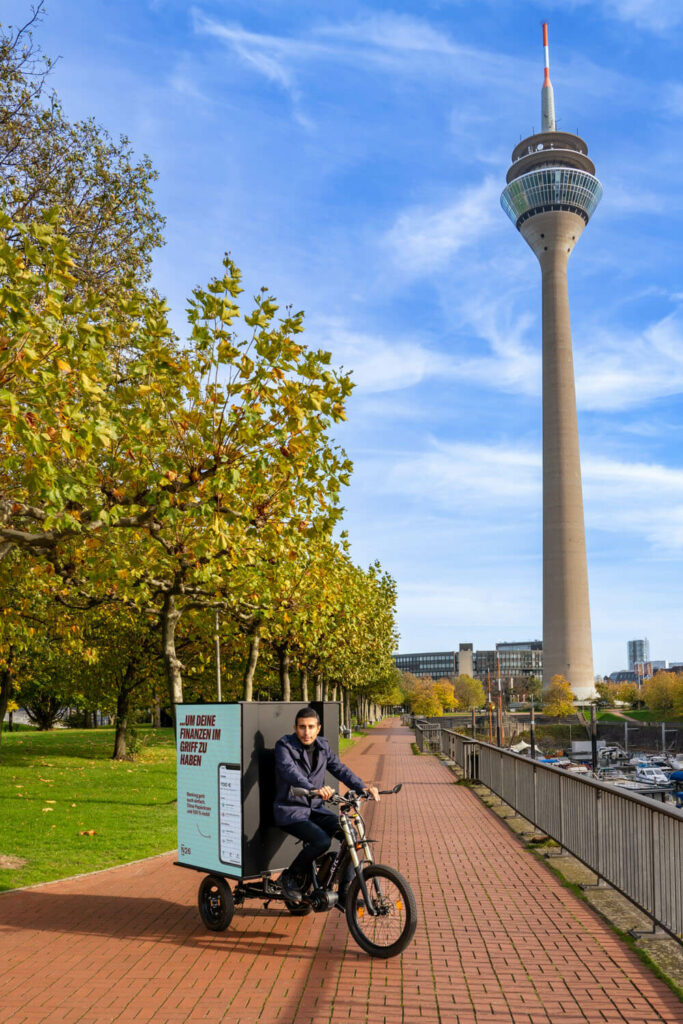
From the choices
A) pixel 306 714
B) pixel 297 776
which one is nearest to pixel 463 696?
pixel 306 714

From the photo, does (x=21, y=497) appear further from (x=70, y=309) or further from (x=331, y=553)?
(x=331, y=553)

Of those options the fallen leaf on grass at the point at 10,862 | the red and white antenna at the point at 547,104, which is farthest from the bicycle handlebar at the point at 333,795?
the red and white antenna at the point at 547,104

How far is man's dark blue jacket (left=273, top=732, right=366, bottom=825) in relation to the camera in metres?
6.97

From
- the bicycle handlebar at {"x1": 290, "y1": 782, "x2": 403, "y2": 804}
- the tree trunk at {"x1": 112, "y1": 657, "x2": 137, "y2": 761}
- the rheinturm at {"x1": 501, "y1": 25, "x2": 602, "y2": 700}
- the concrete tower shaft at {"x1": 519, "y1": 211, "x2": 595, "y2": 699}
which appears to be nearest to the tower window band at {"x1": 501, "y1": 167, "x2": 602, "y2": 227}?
the rheinturm at {"x1": 501, "y1": 25, "x2": 602, "y2": 700}

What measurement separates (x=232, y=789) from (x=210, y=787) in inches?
14.5

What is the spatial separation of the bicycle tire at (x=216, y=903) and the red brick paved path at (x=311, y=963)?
12 cm

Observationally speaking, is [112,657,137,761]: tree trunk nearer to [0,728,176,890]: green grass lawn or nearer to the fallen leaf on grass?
[0,728,176,890]: green grass lawn

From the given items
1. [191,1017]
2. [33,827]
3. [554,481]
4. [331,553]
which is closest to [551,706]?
[554,481]

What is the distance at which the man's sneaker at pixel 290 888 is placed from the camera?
6.98 metres

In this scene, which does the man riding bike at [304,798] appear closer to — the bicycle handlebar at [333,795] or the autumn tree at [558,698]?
the bicycle handlebar at [333,795]

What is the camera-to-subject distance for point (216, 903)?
24.1 feet

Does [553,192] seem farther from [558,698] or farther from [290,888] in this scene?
[290,888]

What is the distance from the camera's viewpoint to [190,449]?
10336 mm

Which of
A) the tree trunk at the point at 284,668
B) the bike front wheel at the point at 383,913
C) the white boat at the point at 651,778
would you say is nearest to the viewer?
the bike front wheel at the point at 383,913
